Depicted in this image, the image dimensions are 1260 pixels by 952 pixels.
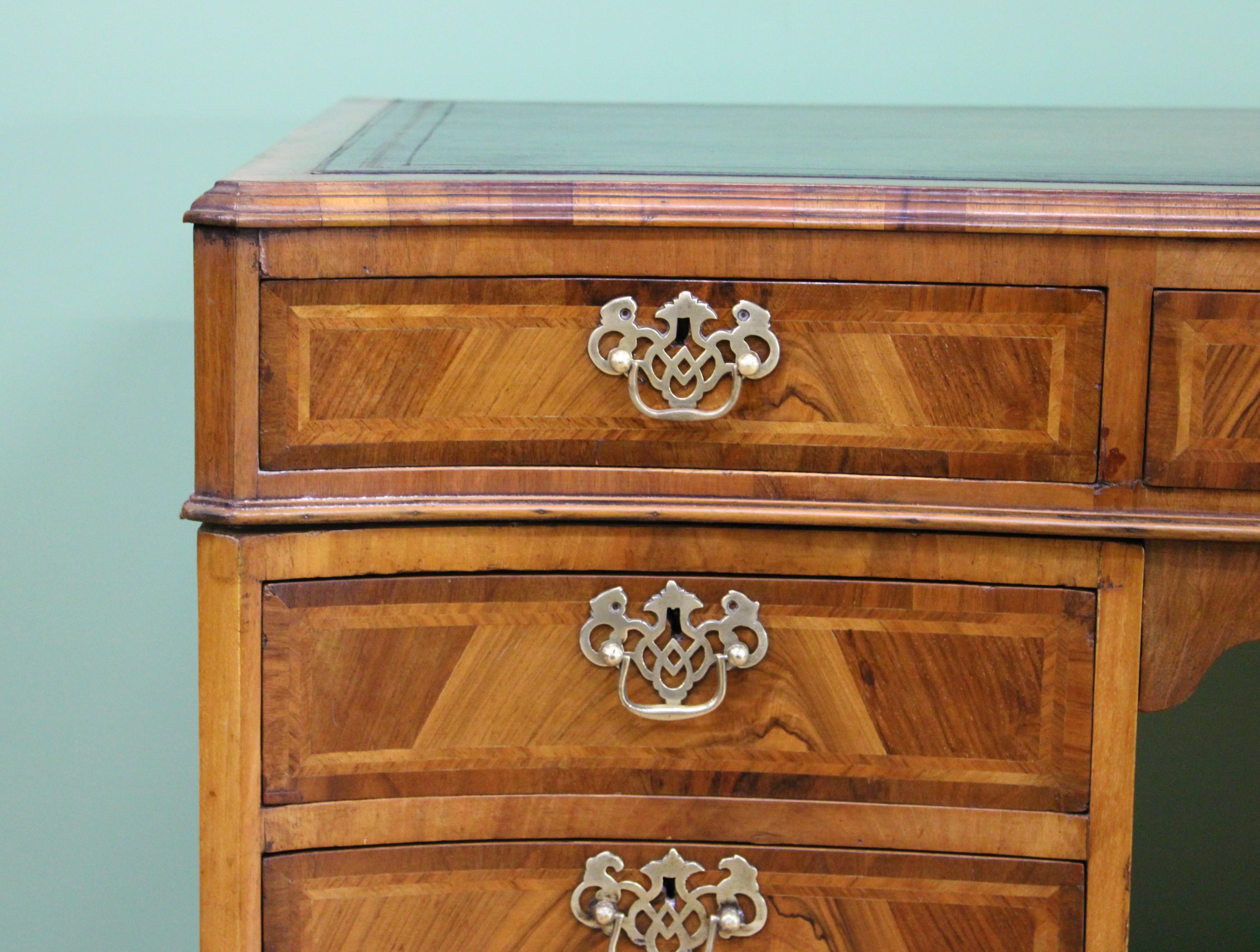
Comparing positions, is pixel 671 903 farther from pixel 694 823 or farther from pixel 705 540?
pixel 705 540

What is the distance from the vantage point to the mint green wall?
1.19 metres

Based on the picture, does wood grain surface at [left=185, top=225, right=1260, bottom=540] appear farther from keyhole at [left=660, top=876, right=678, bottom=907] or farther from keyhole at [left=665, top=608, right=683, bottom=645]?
keyhole at [left=660, top=876, right=678, bottom=907]

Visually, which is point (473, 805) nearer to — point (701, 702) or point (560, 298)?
point (701, 702)

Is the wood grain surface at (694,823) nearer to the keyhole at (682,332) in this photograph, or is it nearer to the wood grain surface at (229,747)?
the wood grain surface at (229,747)

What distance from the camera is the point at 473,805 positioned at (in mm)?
679

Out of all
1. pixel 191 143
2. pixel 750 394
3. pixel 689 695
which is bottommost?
pixel 689 695

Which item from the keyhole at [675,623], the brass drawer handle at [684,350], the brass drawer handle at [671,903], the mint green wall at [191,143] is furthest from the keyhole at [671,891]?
the mint green wall at [191,143]

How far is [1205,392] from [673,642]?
279 millimetres

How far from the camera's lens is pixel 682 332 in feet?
2.10

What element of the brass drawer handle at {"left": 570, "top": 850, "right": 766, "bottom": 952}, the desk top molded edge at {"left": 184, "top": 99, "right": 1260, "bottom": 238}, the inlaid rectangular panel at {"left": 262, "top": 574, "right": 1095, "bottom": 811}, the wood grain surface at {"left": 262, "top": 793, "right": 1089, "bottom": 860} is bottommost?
the brass drawer handle at {"left": 570, "top": 850, "right": 766, "bottom": 952}

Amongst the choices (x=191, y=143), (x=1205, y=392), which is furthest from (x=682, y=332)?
(x=191, y=143)

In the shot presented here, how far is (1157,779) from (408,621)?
2.92 ft

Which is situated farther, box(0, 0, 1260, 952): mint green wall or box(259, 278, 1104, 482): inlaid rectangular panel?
box(0, 0, 1260, 952): mint green wall

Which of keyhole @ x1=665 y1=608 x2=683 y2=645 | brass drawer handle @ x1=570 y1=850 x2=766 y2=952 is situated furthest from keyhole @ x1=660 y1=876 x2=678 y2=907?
keyhole @ x1=665 y1=608 x2=683 y2=645
